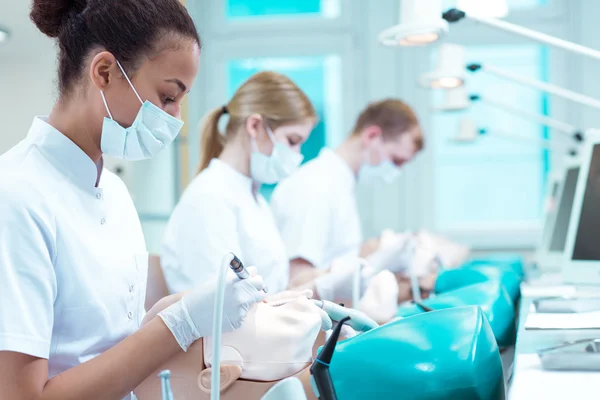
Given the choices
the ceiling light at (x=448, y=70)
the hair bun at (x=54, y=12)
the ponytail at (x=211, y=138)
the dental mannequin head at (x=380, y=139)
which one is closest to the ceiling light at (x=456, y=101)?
the dental mannequin head at (x=380, y=139)

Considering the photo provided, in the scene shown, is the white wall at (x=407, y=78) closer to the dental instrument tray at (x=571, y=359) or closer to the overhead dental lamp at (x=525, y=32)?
the overhead dental lamp at (x=525, y=32)

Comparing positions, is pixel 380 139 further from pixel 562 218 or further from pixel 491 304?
pixel 491 304

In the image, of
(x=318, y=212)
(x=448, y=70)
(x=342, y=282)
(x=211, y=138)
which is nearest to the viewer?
(x=342, y=282)

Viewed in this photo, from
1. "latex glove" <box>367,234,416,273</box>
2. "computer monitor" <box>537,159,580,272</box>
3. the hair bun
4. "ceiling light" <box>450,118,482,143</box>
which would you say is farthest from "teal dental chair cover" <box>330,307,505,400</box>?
"ceiling light" <box>450,118,482,143</box>

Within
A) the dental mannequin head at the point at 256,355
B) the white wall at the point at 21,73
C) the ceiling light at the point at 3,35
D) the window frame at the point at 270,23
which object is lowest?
the window frame at the point at 270,23

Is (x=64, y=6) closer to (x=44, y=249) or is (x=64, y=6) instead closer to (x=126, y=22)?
(x=126, y=22)

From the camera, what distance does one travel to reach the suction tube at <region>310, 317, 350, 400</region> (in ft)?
3.07

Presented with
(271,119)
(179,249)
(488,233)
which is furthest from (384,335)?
(488,233)

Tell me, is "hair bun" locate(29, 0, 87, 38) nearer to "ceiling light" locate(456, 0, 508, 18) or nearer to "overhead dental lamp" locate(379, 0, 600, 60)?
"overhead dental lamp" locate(379, 0, 600, 60)

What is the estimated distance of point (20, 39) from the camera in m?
1.80

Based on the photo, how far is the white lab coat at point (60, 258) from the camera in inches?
41.1

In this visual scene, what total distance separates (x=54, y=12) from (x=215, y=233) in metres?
0.75

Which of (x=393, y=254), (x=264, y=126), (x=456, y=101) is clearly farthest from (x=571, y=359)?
(x=456, y=101)

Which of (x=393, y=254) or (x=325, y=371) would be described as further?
(x=393, y=254)
